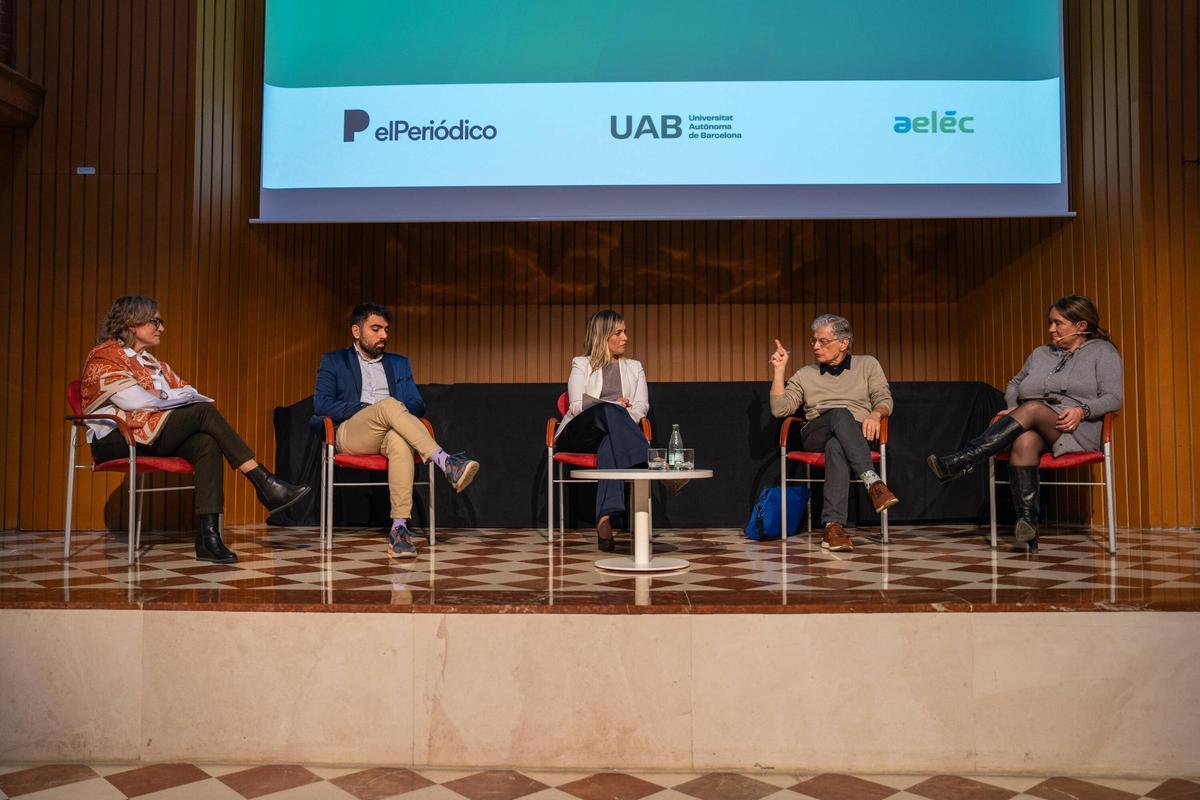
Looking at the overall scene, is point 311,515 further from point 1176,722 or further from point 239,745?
point 1176,722

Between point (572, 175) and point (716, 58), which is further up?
point (716, 58)

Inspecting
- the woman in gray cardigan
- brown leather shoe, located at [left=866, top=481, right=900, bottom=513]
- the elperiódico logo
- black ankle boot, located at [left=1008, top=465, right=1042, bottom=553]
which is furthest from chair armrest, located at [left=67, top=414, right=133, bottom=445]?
black ankle boot, located at [left=1008, top=465, right=1042, bottom=553]

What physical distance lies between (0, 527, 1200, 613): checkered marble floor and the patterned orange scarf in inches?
19.4

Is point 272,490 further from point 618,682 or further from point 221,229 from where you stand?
point 221,229

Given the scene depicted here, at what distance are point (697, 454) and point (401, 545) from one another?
72.8 inches

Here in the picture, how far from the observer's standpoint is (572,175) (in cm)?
497

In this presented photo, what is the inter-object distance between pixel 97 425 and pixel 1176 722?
11.9 feet

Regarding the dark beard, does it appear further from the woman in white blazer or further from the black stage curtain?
the woman in white blazer

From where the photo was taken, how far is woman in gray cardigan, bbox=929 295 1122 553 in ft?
12.2

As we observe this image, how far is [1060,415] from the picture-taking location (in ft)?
12.2

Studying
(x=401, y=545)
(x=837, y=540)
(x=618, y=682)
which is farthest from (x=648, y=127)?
(x=618, y=682)

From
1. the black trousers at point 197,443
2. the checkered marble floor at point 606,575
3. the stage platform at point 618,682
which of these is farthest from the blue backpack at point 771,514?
the black trousers at point 197,443

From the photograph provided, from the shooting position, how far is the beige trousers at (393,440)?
3.82 meters

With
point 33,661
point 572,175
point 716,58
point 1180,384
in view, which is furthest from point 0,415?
point 1180,384
